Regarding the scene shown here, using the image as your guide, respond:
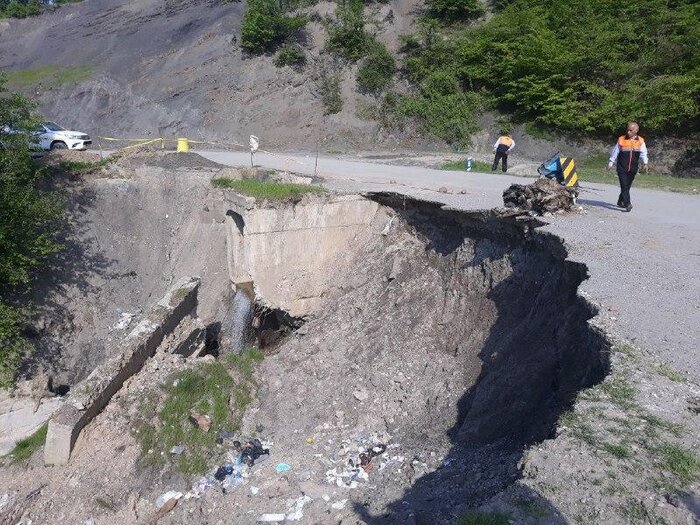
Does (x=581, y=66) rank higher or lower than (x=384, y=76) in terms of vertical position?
higher

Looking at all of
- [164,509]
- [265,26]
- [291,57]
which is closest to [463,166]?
[164,509]

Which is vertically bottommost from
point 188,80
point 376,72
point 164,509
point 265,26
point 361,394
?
point 164,509

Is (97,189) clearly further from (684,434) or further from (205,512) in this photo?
(684,434)

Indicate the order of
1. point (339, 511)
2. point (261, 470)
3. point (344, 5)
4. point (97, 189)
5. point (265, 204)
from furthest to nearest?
point (344, 5) < point (97, 189) < point (265, 204) < point (261, 470) < point (339, 511)

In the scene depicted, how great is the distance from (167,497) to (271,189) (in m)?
7.65

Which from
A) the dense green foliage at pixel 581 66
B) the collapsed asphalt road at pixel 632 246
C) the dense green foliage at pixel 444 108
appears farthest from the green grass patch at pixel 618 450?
the dense green foliage at pixel 444 108

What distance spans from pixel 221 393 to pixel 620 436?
739 cm

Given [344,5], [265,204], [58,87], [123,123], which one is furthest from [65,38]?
[265,204]

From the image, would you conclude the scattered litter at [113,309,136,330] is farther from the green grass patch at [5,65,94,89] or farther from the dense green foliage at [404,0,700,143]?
the green grass patch at [5,65,94,89]

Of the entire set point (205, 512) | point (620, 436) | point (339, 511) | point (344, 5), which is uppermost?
point (344, 5)

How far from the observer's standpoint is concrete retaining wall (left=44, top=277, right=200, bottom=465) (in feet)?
29.5

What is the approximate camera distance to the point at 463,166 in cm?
1862

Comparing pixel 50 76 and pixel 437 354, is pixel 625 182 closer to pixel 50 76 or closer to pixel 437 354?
pixel 437 354

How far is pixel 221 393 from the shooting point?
10430 mm
